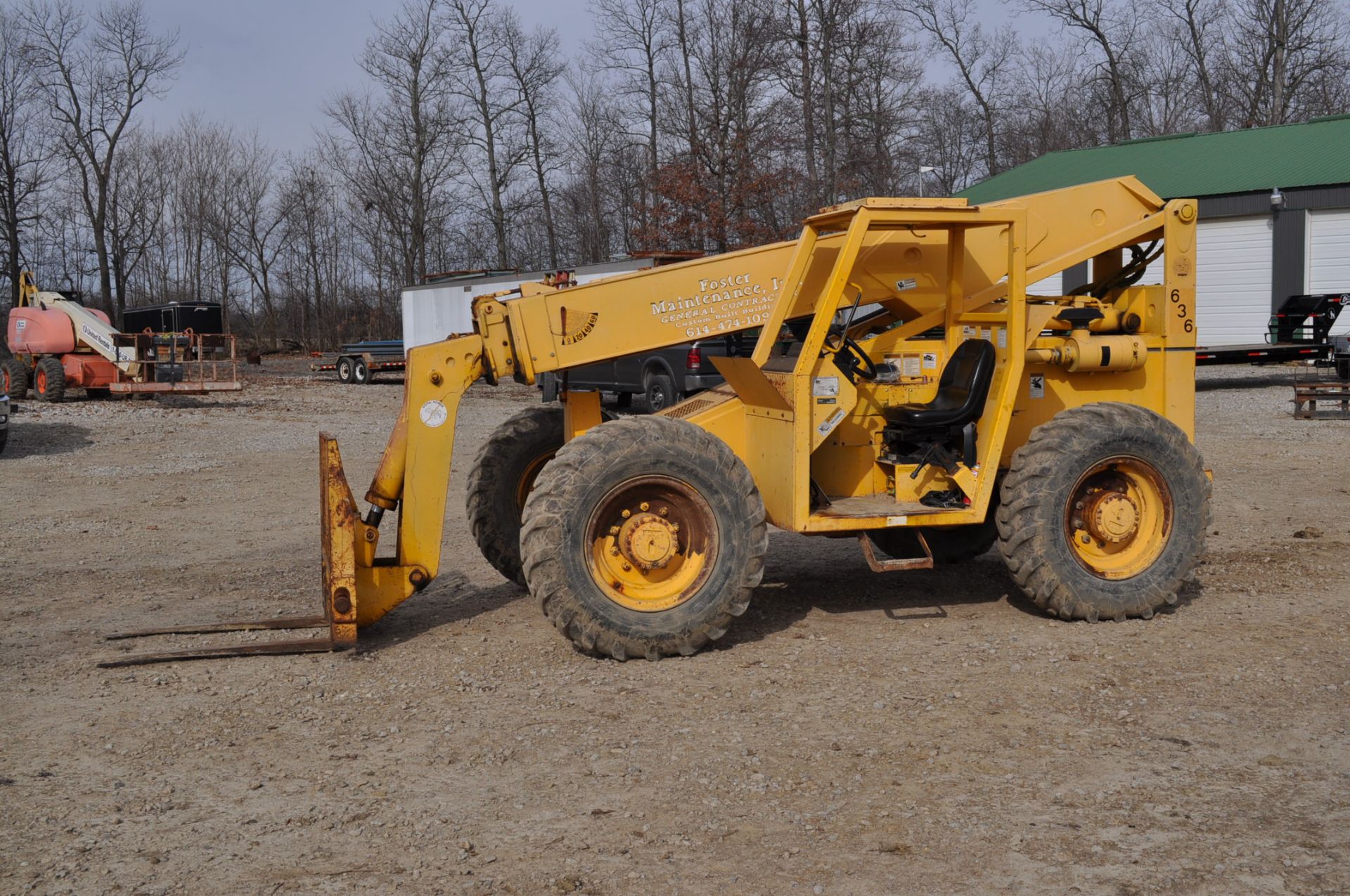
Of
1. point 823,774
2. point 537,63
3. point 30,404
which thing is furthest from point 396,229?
point 823,774

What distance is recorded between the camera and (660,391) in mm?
21766

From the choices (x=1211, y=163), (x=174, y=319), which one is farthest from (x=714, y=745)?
(x=1211, y=163)

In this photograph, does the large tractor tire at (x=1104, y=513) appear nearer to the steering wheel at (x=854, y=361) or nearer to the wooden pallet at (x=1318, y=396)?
the steering wheel at (x=854, y=361)

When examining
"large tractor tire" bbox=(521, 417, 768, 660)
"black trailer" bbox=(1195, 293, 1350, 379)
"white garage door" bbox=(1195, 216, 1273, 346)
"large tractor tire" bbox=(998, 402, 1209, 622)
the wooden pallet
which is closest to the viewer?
"large tractor tire" bbox=(521, 417, 768, 660)

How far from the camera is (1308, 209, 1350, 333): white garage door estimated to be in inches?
1172

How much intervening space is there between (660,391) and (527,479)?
13.3 meters

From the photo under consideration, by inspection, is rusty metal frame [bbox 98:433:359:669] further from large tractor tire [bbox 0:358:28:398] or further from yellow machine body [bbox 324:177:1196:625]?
large tractor tire [bbox 0:358:28:398]

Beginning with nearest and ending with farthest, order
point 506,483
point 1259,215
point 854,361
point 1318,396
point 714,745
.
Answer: point 714,745, point 854,361, point 506,483, point 1318,396, point 1259,215

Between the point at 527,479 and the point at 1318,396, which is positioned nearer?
the point at 527,479

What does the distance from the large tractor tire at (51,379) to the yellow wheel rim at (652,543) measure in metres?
20.8

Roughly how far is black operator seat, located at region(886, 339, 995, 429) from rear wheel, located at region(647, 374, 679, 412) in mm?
13321

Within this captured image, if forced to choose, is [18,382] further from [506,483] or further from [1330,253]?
[1330,253]

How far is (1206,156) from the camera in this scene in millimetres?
33781

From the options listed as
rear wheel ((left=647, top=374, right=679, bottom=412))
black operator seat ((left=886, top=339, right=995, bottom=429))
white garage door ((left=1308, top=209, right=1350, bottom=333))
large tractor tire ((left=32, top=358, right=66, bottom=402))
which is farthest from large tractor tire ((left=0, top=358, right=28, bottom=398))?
white garage door ((left=1308, top=209, right=1350, bottom=333))
